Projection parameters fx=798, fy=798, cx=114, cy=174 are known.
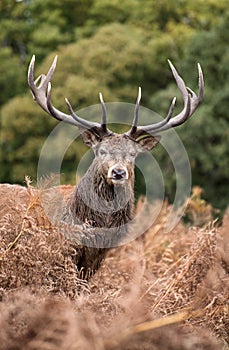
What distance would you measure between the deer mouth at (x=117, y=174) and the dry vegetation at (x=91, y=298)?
2.80ft

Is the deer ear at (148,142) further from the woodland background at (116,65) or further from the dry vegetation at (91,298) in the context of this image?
the woodland background at (116,65)

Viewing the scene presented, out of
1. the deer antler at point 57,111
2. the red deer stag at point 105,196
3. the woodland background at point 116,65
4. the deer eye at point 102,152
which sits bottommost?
the woodland background at point 116,65

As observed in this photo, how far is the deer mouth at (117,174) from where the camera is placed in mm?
7320

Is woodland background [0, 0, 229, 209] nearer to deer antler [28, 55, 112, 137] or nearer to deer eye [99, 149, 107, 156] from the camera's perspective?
deer antler [28, 55, 112, 137]

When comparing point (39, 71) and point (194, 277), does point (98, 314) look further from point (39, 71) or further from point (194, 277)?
point (39, 71)

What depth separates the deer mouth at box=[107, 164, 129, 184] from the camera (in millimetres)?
7320

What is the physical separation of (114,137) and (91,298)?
2339mm

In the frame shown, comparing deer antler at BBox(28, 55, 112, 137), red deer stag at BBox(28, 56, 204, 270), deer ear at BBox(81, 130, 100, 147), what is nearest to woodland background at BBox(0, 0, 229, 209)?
deer antler at BBox(28, 55, 112, 137)

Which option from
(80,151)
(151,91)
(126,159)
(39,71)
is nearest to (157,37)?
(151,91)

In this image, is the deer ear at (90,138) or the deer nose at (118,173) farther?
the deer ear at (90,138)

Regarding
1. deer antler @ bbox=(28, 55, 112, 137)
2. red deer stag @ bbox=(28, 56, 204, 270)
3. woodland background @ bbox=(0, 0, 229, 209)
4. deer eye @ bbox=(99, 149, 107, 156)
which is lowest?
woodland background @ bbox=(0, 0, 229, 209)

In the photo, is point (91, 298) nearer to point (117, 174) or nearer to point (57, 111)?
point (117, 174)

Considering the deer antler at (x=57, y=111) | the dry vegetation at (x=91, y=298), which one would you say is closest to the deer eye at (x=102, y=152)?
the deer antler at (x=57, y=111)

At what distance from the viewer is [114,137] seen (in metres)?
7.74
